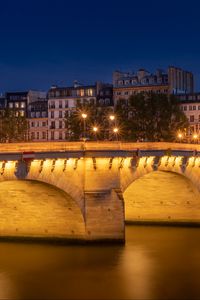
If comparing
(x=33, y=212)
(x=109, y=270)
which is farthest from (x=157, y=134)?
(x=109, y=270)

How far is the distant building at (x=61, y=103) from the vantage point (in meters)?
101

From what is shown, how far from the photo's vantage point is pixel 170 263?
125 ft

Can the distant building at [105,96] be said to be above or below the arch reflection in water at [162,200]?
above

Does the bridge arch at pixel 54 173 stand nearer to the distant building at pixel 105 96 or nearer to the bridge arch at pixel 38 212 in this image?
the bridge arch at pixel 38 212

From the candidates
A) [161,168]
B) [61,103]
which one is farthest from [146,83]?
[161,168]

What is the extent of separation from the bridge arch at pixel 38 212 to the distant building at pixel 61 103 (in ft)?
187

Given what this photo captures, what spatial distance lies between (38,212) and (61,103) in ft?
197

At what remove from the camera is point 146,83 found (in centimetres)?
10056

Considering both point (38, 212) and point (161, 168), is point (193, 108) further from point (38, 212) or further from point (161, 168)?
point (38, 212)

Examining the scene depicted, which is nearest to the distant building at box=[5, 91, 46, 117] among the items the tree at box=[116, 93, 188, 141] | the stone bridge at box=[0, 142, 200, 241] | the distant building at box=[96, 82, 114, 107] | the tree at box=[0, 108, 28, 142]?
the distant building at box=[96, 82, 114, 107]

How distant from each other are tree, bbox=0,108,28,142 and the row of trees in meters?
6.45

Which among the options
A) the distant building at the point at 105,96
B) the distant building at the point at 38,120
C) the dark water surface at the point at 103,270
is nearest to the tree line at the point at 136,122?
the distant building at the point at 105,96

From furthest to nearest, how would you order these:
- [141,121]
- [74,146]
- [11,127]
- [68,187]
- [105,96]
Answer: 1. [105,96]
2. [141,121]
3. [11,127]
4. [74,146]
5. [68,187]

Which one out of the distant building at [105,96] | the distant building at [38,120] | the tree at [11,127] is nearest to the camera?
the tree at [11,127]
